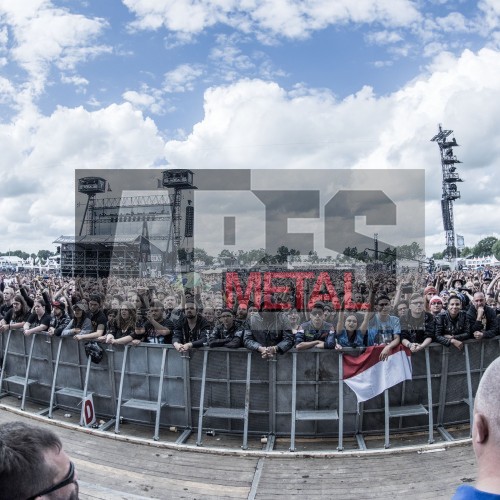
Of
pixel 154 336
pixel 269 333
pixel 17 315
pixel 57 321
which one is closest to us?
pixel 269 333

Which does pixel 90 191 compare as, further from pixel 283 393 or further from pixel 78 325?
pixel 283 393

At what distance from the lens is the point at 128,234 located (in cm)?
5247

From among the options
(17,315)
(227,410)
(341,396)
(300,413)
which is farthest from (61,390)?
(341,396)

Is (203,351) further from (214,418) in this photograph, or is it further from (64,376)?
(64,376)

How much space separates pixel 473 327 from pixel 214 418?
4.53 m

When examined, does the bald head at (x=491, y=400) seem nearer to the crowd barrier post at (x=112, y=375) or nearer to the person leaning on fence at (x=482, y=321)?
the person leaning on fence at (x=482, y=321)

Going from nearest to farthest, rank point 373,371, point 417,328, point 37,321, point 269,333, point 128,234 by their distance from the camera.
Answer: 1. point 373,371
2. point 269,333
3. point 417,328
4. point 37,321
5. point 128,234

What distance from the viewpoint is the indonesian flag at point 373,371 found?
7.20m

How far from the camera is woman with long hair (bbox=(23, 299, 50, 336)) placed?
9.01 meters

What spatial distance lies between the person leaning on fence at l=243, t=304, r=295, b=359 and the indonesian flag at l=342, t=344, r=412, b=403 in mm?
958

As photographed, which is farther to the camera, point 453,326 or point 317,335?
point 453,326

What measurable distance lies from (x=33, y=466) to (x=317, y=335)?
5964 millimetres

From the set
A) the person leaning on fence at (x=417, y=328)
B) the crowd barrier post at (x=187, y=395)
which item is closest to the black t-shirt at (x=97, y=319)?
the crowd barrier post at (x=187, y=395)

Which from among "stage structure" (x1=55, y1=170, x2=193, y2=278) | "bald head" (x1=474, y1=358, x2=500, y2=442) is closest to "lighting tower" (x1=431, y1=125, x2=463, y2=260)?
"stage structure" (x1=55, y1=170, x2=193, y2=278)
